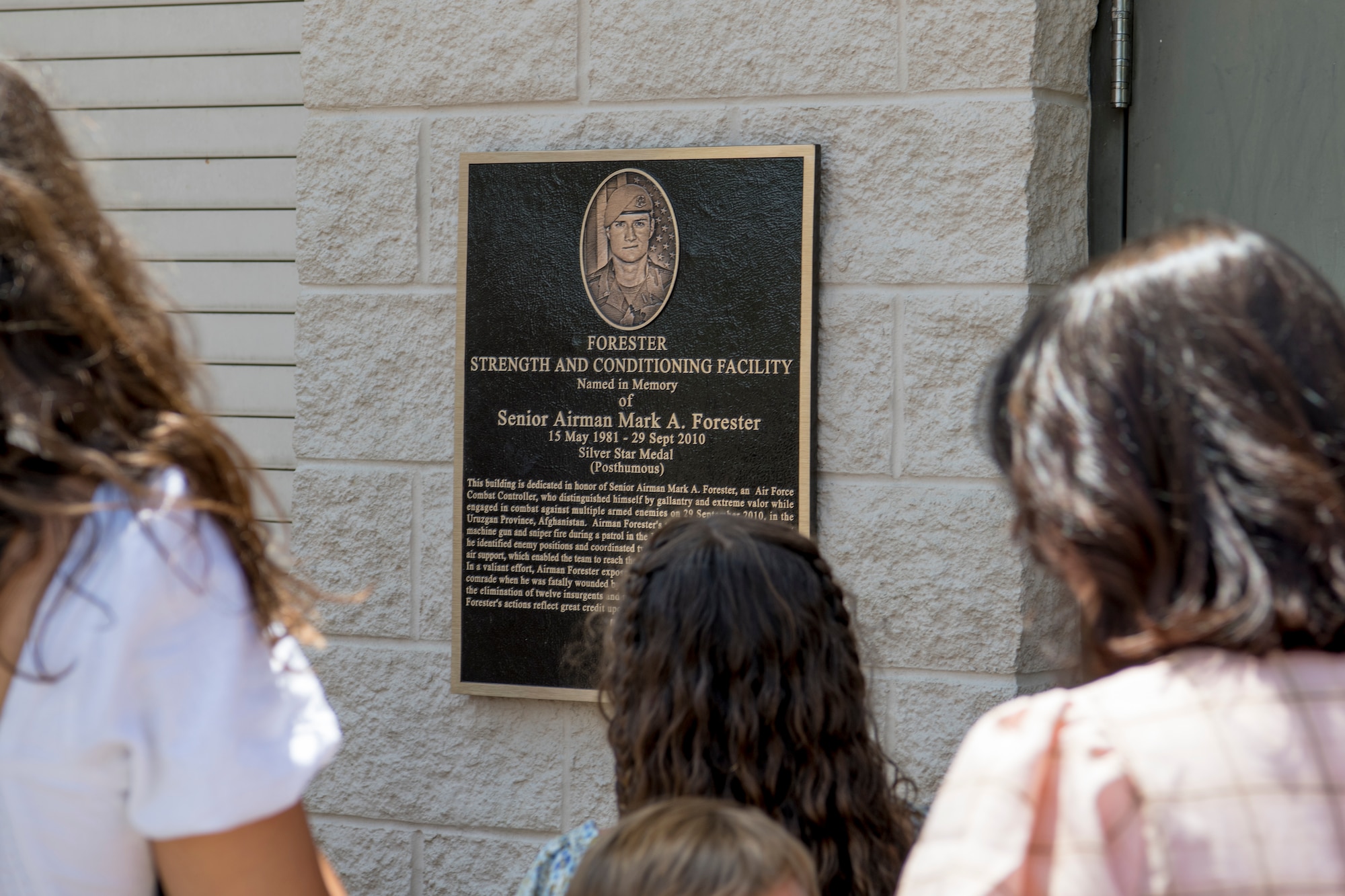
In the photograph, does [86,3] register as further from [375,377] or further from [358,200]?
[375,377]

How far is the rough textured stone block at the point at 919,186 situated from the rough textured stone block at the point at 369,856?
177 centimetres

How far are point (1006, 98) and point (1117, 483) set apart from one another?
2074 mm

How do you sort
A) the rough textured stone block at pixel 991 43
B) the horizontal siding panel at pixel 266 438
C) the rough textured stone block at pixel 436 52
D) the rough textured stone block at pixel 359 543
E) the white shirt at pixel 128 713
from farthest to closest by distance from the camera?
the horizontal siding panel at pixel 266 438
the rough textured stone block at pixel 359 543
the rough textured stone block at pixel 436 52
the rough textured stone block at pixel 991 43
the white shirt at pixel 128 713

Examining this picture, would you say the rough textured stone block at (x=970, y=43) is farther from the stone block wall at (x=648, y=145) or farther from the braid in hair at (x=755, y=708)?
the braid in hair at (x=755, y=708)

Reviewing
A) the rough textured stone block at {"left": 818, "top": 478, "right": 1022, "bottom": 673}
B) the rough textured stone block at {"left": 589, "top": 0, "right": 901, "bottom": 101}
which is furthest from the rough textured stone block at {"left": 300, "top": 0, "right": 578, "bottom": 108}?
the rough textured stone block at {"left": 818, "top": 478, "right": 1022, "bottom": 673}

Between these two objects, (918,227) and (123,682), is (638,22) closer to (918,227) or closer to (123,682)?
(918,227)

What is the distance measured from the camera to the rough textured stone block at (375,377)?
3299mm

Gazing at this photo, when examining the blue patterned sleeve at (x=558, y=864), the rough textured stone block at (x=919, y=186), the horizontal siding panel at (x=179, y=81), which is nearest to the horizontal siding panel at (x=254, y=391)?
the horizontal siding panel at (x=179, y=81)

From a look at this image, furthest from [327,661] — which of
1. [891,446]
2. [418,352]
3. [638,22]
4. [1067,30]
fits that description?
[1067,30]

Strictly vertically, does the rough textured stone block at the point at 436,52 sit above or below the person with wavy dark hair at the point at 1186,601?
above

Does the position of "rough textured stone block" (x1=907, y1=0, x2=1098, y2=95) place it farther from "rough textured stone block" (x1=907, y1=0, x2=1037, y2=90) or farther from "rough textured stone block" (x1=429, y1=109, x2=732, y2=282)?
"rough textured stone block" (x1=429, y1=109, x2=732, y2=282)

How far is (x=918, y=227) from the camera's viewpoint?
293 centimetres

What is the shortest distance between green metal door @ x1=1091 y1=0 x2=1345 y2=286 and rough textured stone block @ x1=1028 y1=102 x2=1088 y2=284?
12cm

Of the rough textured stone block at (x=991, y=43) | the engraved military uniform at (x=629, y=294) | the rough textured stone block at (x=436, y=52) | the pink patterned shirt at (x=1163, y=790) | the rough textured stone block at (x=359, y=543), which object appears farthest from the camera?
the rough textured stone block at (x=359, y=543)
